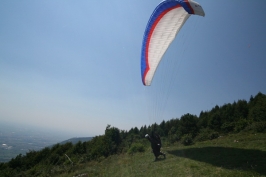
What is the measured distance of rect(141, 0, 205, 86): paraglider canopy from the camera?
8.41m

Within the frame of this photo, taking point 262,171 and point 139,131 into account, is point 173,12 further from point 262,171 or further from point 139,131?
point 139,131

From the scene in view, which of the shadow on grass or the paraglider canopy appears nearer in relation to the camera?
the shadow on grass

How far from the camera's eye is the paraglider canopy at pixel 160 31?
27.6ft

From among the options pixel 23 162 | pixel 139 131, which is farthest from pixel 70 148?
pixel 139 131

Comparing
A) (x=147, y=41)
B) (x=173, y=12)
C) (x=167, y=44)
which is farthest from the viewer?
(x=147, y=41)

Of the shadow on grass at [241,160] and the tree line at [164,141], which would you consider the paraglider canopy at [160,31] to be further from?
the tree line at [164,141]

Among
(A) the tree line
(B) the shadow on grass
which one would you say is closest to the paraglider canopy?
(B) the shadow on grass

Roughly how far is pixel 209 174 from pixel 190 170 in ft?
3.44

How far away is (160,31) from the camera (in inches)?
364

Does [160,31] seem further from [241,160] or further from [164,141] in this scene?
[164,141]

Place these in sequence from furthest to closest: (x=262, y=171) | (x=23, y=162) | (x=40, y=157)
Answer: (x=40, y=157)
(x=23, y=162)
(x=262, y=171)

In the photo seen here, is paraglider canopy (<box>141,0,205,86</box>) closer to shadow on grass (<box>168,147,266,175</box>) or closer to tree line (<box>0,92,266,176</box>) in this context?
shadow on grass (<box>168,147,266,175</box>)

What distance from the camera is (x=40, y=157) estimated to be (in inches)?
1160

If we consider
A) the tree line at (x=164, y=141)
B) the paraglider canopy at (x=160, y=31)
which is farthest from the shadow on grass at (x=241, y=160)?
the tree line at (x=164, y=141)
